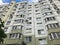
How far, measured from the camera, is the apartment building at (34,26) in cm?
3045

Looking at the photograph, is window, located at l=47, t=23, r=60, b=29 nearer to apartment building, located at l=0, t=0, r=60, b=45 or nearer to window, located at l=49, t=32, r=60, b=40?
apartment building, located at l=0, t=0, r=60, b=45

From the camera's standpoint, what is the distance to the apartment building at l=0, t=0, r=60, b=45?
30.5m

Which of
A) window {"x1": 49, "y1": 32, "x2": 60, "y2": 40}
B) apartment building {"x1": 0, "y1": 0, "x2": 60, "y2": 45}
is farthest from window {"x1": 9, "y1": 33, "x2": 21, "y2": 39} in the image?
window {"x1": 49, "y1": 32, "x2": 60, "y2": 40}

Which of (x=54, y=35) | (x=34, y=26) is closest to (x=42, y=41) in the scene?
(x=54, y=35)

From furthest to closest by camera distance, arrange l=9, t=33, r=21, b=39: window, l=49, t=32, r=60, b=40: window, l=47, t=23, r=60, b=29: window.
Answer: l=47, t=23, r=60, b=29: window → l=9, t=33, r=21, b=39: window → l=49, t=32, r=60, b=40: window

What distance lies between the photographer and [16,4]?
52.5 metres

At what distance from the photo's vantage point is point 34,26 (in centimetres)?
3594

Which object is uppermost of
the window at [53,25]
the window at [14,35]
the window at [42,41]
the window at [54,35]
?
the window at [53,25]

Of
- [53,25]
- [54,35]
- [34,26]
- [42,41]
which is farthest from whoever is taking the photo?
[34,26]

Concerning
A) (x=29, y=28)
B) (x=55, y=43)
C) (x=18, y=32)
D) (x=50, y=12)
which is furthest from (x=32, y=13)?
(x=55, y=43)

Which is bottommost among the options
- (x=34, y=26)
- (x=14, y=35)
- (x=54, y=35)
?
(x=14, y=35)

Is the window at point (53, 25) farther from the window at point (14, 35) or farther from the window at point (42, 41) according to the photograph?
the window at point (14, 35)

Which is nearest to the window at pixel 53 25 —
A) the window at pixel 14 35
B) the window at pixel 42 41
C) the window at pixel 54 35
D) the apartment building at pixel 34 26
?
the apartment building at pixel 34 26

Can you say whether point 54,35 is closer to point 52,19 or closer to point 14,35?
point 52,19
